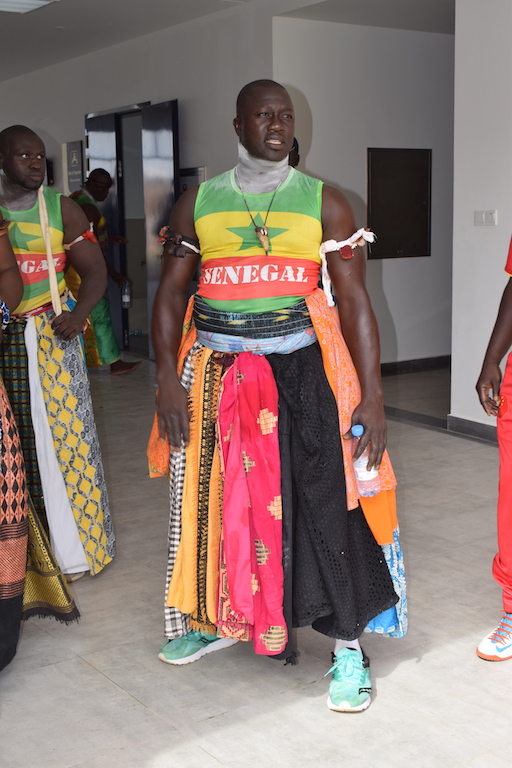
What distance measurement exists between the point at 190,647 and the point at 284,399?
2.83 feet

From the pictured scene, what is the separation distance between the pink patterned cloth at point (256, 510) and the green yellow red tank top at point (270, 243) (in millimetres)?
196

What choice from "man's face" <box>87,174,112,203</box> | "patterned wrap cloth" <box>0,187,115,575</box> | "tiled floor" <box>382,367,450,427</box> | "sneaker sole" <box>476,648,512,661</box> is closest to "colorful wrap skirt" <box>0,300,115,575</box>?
"patterned wrap cloth" <box>0,187,115,575</box>

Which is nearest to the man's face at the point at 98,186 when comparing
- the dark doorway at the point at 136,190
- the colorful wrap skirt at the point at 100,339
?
the dark doorway at the point at 136,190

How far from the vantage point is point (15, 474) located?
9.02ft

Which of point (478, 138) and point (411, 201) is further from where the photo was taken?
point (411, 201)

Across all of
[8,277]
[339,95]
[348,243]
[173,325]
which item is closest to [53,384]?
[8,277]

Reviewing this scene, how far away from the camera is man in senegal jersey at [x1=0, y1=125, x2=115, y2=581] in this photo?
10.8 feet

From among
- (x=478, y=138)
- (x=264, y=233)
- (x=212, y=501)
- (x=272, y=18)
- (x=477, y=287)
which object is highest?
(x=272, y=18)

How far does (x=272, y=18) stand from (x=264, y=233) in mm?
4679

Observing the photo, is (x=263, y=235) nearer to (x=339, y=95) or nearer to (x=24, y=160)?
(x=24, y=160)

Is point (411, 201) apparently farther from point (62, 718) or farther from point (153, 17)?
point (62, 718)

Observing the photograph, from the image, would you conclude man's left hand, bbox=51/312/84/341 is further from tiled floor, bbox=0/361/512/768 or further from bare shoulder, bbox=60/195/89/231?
tiled floor, bbox=0/361/512/768

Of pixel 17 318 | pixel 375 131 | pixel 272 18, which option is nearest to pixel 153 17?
pixel 272 18

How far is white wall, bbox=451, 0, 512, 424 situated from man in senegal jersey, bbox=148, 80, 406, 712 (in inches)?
119
